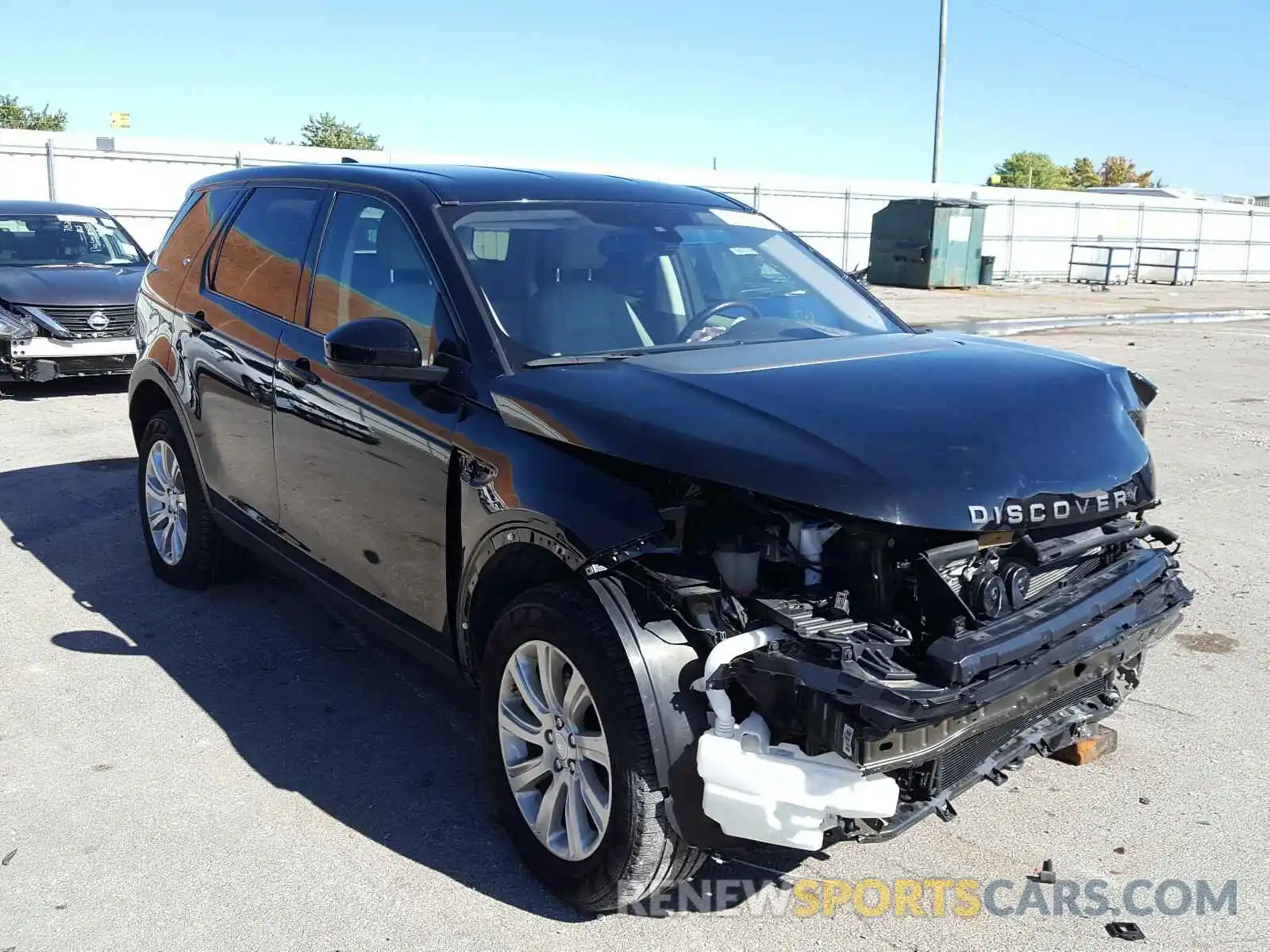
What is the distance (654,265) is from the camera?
13.6ft

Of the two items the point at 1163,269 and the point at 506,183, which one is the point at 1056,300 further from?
the point at 506,183

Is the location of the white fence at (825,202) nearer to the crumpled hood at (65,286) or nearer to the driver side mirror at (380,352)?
the crumpled hood at (65,286)

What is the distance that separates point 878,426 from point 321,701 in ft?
8.66

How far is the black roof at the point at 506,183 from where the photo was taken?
13.5 ft

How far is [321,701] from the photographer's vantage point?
452 cm

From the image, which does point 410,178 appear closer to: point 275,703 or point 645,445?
point 645,445

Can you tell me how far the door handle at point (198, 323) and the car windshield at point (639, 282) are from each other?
5.75ft

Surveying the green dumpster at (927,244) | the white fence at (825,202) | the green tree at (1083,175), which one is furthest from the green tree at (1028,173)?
the green dumpster at (927,244)

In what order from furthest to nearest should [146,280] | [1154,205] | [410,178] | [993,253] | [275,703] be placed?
[1154,205]
[993,253]
[146,280]
[275,703]
[410,178]

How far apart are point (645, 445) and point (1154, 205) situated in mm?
37994

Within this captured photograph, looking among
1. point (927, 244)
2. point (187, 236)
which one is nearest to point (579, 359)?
point (187, 236)

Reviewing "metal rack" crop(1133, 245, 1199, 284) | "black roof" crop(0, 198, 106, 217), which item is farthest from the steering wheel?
"metal rack" crop(1133, 245, 1199, 284)

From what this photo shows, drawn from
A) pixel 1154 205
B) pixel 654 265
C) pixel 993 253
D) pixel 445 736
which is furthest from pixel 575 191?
pixel 1154 205

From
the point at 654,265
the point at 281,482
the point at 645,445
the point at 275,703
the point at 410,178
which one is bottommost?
the point at 275,703
